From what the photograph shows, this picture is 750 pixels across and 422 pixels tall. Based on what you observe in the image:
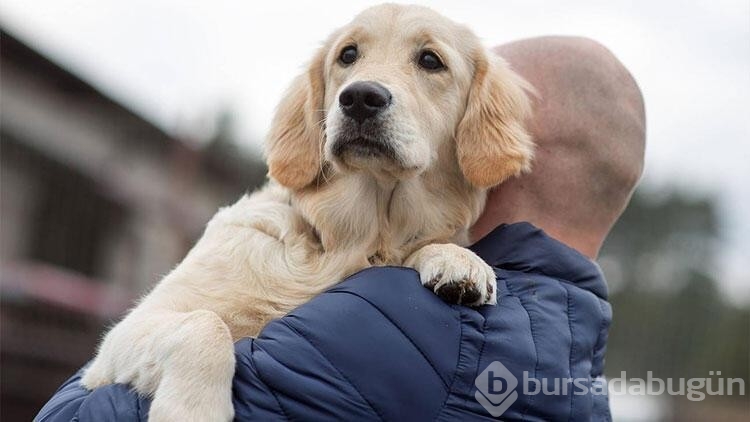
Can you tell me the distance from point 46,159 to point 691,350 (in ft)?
151

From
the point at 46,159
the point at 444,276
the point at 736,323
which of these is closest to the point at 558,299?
the point at 444,276

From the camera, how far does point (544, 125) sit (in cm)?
376

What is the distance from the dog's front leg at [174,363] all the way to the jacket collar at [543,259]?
911mm

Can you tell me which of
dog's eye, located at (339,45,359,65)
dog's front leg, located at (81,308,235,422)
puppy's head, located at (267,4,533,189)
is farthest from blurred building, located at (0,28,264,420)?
dog's front leg, located at (81,308,235,422)

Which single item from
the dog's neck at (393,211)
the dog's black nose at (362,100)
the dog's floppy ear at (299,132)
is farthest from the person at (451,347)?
the dog's floppy ear at (299,132)

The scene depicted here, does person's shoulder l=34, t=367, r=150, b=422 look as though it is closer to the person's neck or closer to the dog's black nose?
the dog's black nose

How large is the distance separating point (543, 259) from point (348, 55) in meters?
1.23

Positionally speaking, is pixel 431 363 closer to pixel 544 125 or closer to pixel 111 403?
pixel 111 403

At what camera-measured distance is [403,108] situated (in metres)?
3.67

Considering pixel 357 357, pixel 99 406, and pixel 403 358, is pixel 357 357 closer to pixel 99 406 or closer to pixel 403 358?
pixel 403 358

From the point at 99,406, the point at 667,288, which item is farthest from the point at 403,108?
the point at 667,288

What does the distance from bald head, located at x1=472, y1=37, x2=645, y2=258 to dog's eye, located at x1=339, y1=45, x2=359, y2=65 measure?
2.25 ft

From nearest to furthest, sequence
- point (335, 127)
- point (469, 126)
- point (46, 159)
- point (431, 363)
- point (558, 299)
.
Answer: point (431, 363)
point (558, 299)
point (335, 127)
point (469, 126)
point (46, 159)

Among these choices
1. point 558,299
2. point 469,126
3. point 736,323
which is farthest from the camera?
point 736,323
